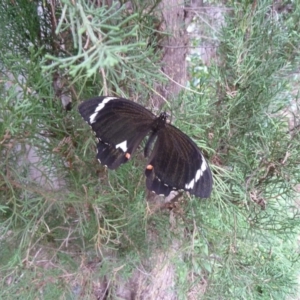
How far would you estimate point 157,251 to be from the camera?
779 mm

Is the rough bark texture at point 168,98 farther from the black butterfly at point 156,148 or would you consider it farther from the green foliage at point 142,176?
the black butterfly at point 156,148

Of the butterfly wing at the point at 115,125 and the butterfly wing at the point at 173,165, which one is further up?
the butterfly wing at the point at 115,125

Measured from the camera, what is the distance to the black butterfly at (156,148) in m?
0.56

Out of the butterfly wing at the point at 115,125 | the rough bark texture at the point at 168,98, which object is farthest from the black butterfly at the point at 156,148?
the rough bark texture at the point at 168,98

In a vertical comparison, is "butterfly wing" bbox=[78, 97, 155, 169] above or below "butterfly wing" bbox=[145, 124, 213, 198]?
above

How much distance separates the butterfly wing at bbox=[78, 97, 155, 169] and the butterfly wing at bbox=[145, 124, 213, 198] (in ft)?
0.11

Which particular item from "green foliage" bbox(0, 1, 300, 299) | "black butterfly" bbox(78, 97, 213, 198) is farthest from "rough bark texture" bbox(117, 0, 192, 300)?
"black butterfly" bbox(78, 97, 213, 198)

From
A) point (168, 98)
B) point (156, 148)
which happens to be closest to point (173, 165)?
point (156, 148)

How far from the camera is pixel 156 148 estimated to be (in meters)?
0.60

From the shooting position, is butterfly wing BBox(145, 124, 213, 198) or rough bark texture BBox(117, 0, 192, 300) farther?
rough bark texture BBox(117, 0, 192, 300)

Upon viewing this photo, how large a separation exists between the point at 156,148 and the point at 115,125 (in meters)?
0.08

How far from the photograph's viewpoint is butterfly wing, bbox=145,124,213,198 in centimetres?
58

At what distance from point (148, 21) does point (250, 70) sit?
7.7 inches

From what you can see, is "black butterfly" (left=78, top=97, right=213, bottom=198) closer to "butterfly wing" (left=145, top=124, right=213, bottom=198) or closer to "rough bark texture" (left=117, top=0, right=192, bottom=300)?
"butterfly wing" (left=145, top=124, right=213, bottom=198)
